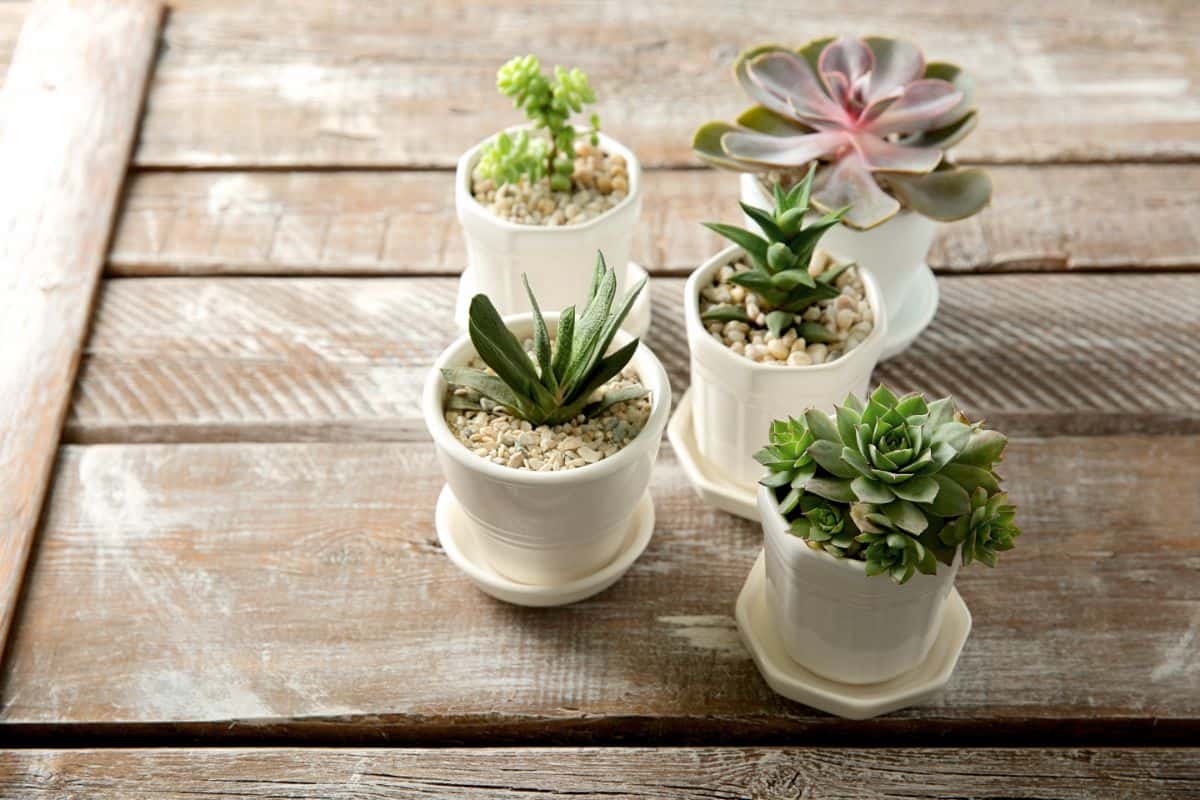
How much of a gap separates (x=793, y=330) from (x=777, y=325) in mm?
18

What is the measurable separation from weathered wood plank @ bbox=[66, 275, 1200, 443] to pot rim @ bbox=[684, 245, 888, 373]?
0.16m

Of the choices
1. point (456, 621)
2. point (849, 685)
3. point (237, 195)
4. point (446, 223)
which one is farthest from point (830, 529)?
point (237, 195)

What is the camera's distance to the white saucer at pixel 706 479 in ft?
3.50

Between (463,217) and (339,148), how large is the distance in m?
0.33

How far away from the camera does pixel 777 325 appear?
99 cm

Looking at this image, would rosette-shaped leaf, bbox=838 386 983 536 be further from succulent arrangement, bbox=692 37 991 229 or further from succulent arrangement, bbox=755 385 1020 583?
succulent arrangement, bbox=692 37 991 229

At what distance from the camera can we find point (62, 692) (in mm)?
965

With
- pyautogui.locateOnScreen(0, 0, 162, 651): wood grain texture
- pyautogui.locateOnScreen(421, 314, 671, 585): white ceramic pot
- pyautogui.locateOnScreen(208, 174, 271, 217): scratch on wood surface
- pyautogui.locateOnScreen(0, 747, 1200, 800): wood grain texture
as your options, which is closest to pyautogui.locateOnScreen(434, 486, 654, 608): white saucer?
pyautogui.locateOnScreen(421, 314, 671, 585): white ceramic pot

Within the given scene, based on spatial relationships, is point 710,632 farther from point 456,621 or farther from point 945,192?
point 945,192

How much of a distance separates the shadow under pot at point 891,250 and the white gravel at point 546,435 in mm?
225

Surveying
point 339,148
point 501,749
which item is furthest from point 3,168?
point 501,749

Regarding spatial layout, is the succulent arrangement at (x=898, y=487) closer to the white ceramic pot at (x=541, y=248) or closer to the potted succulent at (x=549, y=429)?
the potted succulent at (x=549, y=429)

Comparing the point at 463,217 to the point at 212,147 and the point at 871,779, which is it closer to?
the point at 212,147

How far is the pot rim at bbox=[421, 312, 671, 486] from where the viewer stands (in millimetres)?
896
